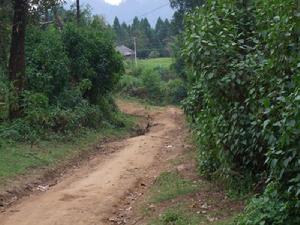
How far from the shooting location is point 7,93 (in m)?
15.6

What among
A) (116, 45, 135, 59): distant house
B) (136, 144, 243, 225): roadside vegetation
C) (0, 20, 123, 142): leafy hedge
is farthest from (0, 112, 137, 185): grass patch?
(116, 45, 135, 59): distant house

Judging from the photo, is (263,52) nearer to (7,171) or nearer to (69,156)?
(7,171)

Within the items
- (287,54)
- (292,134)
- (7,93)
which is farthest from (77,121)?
(292,134)

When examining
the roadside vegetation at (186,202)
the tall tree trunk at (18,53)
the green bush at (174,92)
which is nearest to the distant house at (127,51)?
the green bush at (174,92)

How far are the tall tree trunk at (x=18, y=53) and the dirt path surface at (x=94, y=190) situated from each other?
3.15 meters

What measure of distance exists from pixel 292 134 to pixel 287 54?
63.7 inches

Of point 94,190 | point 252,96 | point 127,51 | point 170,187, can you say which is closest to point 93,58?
point 94,190

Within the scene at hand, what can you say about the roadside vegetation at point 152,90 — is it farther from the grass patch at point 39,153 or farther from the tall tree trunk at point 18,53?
the tall tree trunk at point 18,53

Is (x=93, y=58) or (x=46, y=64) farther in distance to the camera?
(x=93, y=58)

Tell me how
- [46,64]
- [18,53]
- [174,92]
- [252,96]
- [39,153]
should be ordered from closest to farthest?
1. [252,96]
2. [39,153]
3. [18,53]
4. [46,64]
5. [174,92]

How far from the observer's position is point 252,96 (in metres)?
7.35

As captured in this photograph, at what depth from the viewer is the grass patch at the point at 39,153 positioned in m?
11.8

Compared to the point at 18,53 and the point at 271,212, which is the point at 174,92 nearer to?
the point at 18,53

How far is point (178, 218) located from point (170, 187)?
8.25ft
